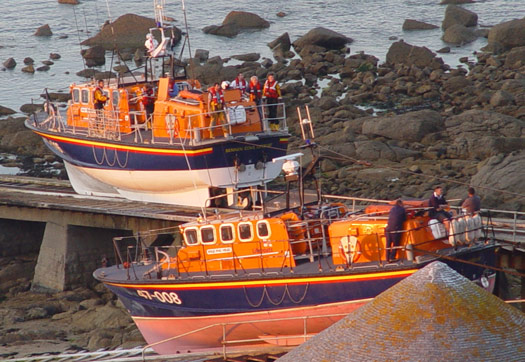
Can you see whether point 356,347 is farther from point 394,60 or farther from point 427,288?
point 394,60

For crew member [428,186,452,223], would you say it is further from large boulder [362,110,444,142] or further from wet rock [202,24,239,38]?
wet rock [202,24,239,38]

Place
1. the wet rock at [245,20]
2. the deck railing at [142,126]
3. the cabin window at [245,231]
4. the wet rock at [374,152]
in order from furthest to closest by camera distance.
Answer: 1. the wet rock at [245,20]
2. the wet rock at [374,152]
3. the deck railing at [142,126]
4. the cabin window at [245,231]

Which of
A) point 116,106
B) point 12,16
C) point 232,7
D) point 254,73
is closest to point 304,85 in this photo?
point 254,73

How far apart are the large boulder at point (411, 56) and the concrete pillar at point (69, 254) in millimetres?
29709

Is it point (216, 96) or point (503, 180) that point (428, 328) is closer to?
point (216, 96)

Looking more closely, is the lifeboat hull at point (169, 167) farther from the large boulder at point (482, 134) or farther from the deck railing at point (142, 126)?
the large boulder at point (482, 134)

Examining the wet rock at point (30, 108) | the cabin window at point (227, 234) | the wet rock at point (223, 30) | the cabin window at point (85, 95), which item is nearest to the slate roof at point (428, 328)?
the cabin window at point (227, 234)

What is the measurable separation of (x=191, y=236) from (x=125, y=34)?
51089mm

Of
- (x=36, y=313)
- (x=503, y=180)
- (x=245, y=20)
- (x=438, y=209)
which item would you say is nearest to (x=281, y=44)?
(x=245, y=20)

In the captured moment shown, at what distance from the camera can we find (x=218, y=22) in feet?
253

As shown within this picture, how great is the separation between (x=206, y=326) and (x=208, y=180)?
19.6ft

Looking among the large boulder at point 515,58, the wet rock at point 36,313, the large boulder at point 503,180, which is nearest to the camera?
the wet rock at point 36,313

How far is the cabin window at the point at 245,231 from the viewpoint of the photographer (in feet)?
68.6

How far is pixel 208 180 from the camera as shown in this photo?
2653 centimetres
